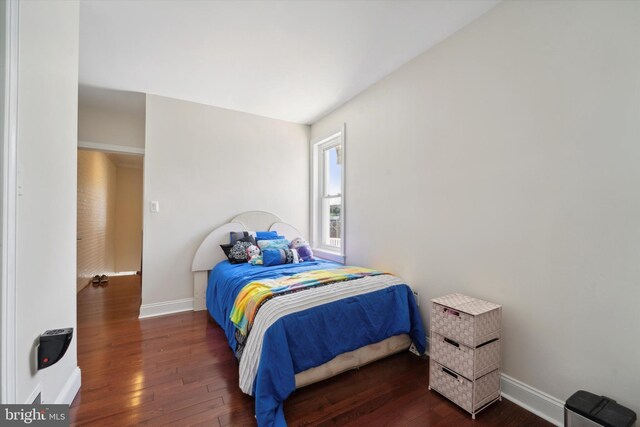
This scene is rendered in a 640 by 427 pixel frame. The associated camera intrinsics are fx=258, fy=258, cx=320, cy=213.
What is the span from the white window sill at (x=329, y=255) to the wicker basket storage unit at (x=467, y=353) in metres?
1.80

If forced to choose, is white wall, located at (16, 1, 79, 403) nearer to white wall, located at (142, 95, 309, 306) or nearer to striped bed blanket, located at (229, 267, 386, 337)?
striped bed blanket, located at (229, 267, 386, 337)

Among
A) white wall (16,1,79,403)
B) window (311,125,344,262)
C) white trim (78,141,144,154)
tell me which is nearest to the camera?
white wall (16,1,79,403)

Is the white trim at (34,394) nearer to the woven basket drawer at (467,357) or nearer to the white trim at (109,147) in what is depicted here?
the woven basket drawer at (467,357)

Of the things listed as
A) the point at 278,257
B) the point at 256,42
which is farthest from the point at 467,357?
the point at 256,42

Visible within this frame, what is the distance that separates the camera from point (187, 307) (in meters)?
3.34

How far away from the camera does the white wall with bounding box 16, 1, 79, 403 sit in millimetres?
1132

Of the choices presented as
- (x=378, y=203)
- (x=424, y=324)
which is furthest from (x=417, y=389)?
(x=378, y=203)

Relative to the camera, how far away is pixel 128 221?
6.38 m

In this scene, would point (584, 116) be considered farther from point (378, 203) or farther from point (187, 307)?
point (187, 307)

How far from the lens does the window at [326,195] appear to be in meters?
3.90

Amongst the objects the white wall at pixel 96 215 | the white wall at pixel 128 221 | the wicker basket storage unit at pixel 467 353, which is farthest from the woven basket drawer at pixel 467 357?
the white wall at pixel 128 221

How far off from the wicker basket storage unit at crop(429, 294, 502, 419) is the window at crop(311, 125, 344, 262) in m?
2.09

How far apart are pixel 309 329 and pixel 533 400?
4.87 feet

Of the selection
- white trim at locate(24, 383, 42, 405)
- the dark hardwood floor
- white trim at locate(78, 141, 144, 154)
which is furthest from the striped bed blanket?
white trim at locate(78, 141, 144, 154)
